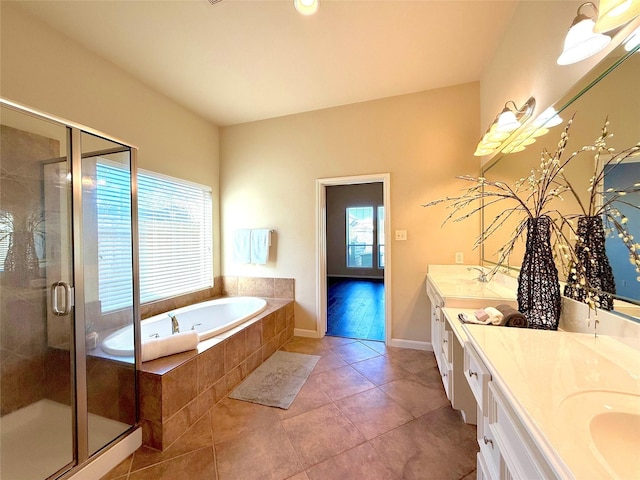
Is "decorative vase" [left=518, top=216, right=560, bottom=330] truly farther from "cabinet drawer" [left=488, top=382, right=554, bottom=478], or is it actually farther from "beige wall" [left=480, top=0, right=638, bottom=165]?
"beige wall" [left=480, top=0, right=638, bottom=165]

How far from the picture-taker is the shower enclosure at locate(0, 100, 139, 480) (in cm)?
135

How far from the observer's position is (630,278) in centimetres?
84

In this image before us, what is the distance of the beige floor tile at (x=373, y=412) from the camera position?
5.18 ft

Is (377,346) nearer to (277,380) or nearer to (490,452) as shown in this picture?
(277,380)

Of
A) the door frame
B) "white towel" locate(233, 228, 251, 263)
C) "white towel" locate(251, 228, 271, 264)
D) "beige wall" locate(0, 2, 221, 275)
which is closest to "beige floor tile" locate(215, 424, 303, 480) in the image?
the door frame

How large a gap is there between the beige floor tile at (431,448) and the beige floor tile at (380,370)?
0.47 meters

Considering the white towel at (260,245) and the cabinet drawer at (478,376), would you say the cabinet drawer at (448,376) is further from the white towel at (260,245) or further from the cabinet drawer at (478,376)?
the white towel at (260,245)

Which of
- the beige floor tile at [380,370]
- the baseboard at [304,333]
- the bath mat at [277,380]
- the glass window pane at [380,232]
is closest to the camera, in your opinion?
the bath mat at [277,380]

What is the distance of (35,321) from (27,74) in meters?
1.62

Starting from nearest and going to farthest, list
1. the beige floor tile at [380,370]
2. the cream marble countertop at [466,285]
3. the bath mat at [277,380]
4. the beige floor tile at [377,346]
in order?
1. the cream marble countertop at [466,285]
2. the bath mat at [277,380]
3. the beige floor tile at [380,370]
4. the beige floor tile at [377,346]

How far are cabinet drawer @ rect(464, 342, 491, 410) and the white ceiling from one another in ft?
6.93

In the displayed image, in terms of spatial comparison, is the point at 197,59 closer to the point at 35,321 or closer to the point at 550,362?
the point at 35,321

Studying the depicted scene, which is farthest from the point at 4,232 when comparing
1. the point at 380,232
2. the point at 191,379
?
the point at 380,232

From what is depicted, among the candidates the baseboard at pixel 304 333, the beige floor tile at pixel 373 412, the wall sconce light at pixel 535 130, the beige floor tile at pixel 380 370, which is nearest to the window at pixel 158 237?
the baseboard at pixel 304 333
